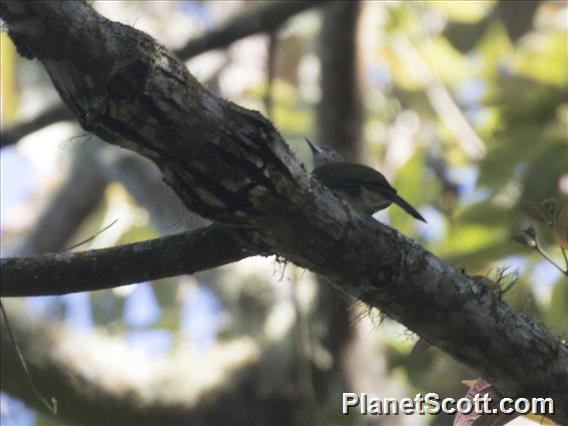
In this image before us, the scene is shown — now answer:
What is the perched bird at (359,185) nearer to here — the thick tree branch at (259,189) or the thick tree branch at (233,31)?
the thick tree branch at (259,189)

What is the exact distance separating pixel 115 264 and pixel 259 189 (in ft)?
1.43

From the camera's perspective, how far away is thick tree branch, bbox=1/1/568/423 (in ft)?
4.33

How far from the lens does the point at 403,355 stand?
11.7ft

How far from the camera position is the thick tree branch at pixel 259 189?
4.33 feet

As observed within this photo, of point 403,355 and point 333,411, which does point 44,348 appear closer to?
point 333,411

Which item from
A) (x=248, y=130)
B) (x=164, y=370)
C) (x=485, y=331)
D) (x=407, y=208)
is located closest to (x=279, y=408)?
(x=164, y=370)

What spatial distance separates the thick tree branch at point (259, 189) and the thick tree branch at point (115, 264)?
200mm

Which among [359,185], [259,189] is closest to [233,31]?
[359,185]

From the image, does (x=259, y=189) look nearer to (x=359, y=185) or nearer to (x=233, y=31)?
(x=359, y=185)

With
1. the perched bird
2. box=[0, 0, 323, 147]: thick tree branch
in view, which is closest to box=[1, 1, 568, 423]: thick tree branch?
the perched bird

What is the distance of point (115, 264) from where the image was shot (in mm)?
1767

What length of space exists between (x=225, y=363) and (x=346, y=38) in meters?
1.32

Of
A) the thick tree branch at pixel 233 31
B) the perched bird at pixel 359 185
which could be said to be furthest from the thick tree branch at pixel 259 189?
the thick tree branch at pixel 233 31

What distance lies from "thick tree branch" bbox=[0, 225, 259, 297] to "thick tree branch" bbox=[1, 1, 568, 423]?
200mm
